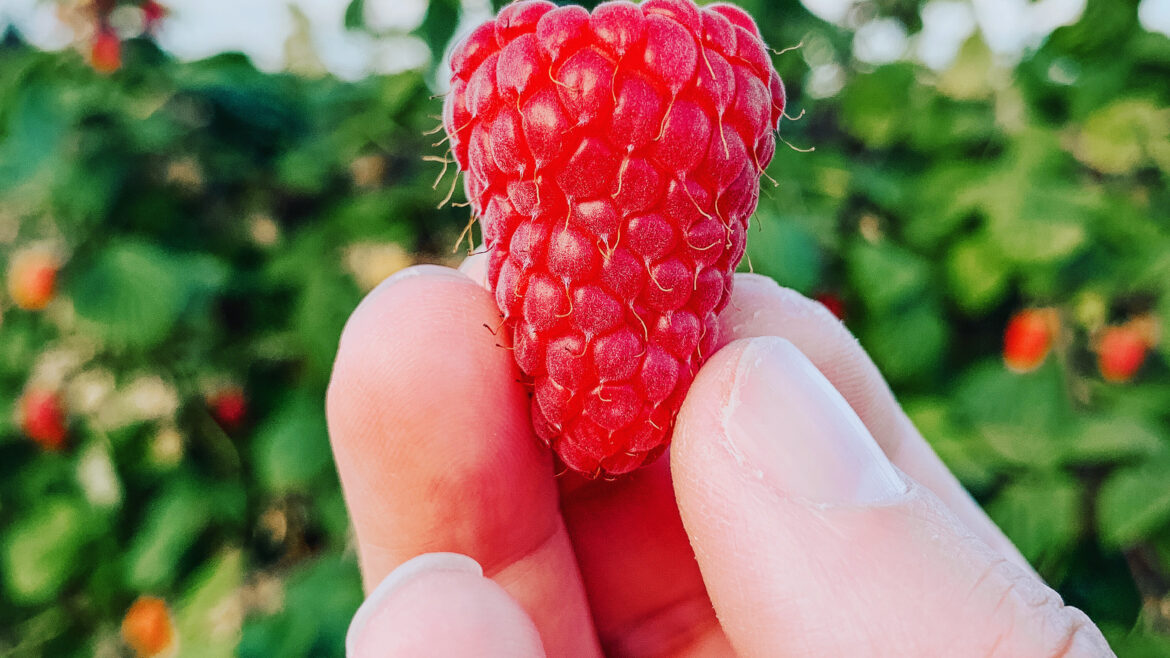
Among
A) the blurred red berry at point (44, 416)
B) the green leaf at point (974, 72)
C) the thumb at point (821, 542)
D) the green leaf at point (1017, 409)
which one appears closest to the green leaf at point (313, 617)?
the blurred red berry at point (44, 416)

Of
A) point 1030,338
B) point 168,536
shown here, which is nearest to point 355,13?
point 168,536

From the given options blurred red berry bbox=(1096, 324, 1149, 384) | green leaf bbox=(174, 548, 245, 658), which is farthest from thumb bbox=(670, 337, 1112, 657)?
green leaf bbox=(174, 548, 245, 658)

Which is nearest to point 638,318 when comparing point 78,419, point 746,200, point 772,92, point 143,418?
point 746,200

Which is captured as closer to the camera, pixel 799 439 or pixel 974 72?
pixel 799 439

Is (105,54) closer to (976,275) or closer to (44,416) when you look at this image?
(44,416)

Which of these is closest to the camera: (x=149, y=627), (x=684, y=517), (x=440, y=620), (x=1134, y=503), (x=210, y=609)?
(x=440, y=620)

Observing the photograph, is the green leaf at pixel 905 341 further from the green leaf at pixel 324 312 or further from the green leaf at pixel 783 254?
the green leaf at pixel 324 312
